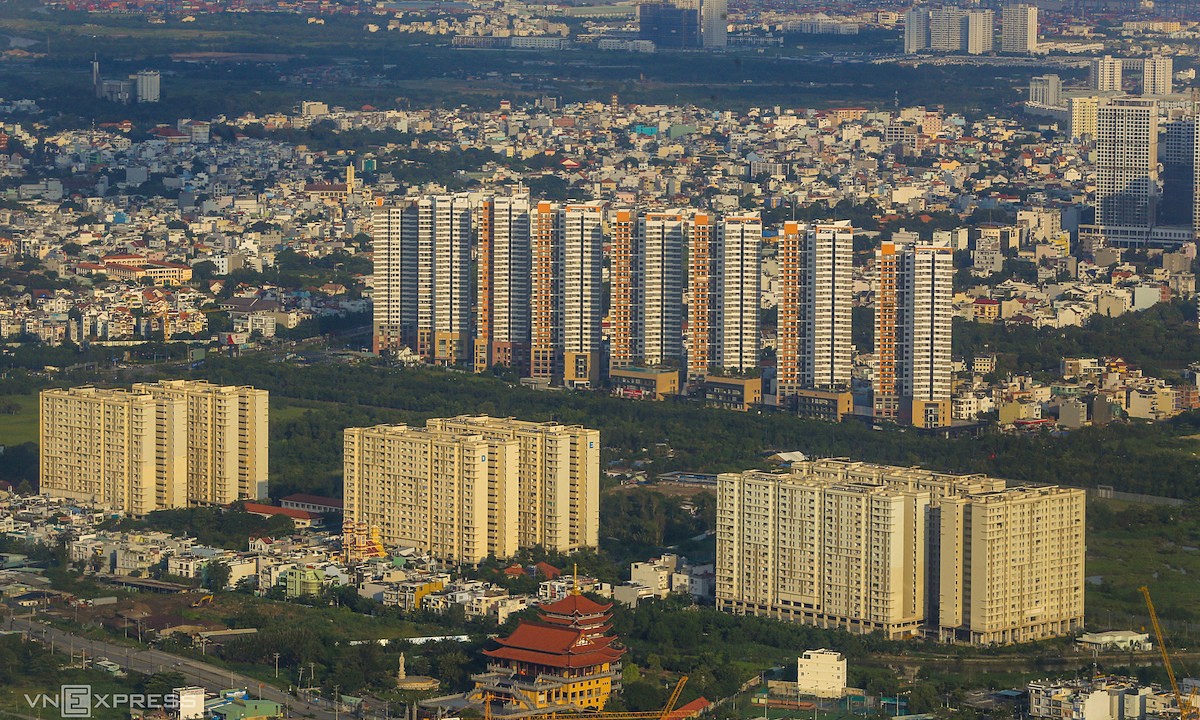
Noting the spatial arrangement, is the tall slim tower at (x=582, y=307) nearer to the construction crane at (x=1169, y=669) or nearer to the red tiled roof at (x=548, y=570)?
the red tiled roof at (x=548, y=570)

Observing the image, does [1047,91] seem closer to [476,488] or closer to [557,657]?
[476,488]

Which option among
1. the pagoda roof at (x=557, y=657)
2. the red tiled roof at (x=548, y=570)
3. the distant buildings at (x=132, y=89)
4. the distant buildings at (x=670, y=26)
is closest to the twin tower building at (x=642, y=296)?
the red tiled roof at (x=548, y=570)

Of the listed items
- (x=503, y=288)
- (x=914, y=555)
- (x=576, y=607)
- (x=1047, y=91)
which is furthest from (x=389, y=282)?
(x=1047, y=91)

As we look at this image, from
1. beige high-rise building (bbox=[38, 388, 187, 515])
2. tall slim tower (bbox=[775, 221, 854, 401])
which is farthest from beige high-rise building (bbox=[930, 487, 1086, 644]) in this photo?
tall slim tower (bbox=[775, 221, 854, 401])

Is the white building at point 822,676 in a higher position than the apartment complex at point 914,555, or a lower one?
lower

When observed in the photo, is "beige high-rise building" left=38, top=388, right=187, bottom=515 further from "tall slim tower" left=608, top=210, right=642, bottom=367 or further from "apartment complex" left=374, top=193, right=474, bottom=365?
"apartment complex" left=374, top=193, right=474, bottom=365

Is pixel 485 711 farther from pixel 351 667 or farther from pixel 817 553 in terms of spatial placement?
pixel 817 553

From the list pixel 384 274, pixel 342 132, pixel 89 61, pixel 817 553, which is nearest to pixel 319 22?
pixel 89 61
